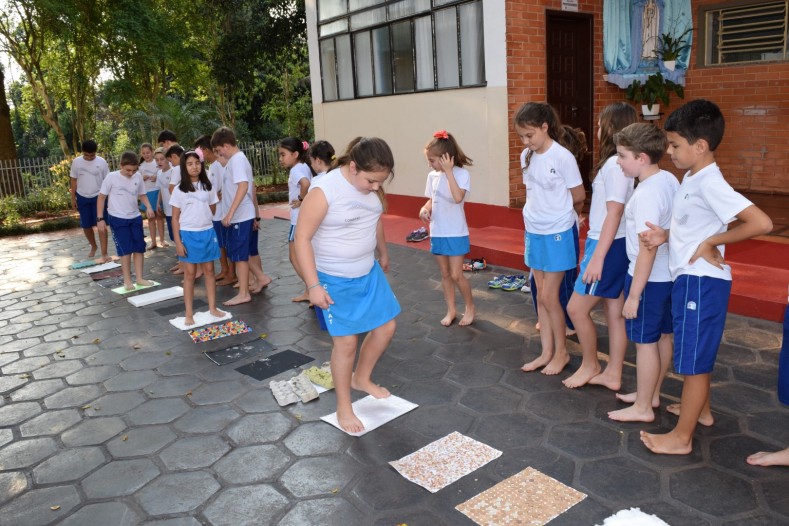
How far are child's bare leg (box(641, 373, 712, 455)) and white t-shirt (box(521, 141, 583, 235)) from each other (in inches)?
53.9

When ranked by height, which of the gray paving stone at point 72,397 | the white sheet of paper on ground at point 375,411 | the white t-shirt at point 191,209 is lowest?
the gray paving stone at point 72,397

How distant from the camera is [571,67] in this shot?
9336mm

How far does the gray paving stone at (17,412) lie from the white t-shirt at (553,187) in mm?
3585

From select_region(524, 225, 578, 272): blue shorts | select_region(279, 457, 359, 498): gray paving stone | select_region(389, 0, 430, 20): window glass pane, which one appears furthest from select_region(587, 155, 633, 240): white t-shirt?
select_region(389, 0, 430, 20): window glass pane

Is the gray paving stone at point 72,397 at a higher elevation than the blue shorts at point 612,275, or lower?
lower

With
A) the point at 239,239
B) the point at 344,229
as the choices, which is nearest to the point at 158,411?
the point at 344,229

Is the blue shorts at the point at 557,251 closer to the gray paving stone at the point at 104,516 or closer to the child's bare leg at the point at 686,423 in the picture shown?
the child's bare leg at the point at 686,423

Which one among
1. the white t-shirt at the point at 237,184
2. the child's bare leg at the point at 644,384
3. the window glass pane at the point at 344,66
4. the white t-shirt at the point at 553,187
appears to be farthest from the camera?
the window glass pane at the point at 344,66

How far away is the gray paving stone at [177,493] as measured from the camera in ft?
10.3

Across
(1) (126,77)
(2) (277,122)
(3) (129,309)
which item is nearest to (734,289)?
(3) (129,309)

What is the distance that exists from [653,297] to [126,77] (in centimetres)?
1836

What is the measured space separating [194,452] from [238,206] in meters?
3.25

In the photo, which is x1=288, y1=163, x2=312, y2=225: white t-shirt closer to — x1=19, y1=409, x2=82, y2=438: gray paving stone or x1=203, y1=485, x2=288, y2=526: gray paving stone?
x1=19, y1=409, x2=82, y2=438: gray paving stone

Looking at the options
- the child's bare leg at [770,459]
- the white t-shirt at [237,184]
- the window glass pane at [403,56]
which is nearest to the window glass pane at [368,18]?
the window glass pane at [403,56]
